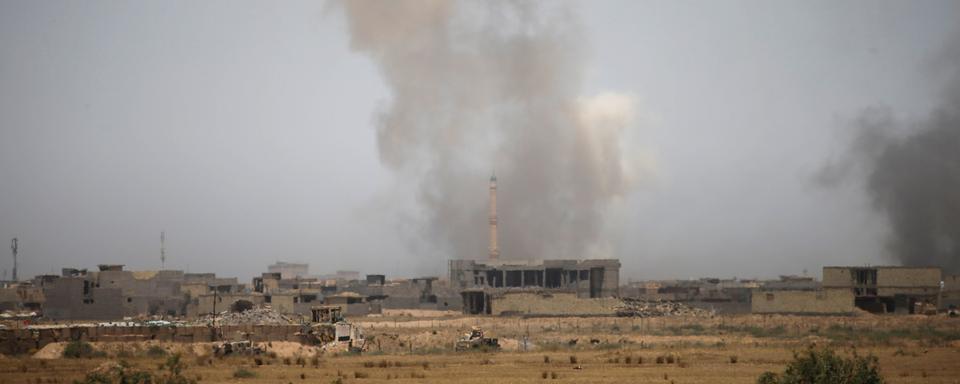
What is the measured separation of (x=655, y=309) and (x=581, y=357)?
112ft

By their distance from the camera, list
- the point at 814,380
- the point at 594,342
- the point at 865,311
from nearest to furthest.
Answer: the point at 814,380 → the point at 594,342 → the point at 865,311

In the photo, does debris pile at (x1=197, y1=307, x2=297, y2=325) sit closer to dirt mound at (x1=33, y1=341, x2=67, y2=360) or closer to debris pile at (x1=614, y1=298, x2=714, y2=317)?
dirt mound at (x1=33, y1=341, x2=67, y2=360)

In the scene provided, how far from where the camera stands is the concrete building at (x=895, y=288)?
71938mm

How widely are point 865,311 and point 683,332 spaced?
65.9ft

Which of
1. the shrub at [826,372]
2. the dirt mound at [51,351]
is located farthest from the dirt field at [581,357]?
the shrub at [826,372]

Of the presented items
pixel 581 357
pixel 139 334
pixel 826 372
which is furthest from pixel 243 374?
pixel 826 372

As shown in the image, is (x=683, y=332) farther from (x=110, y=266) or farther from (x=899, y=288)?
(x=110, y=266)

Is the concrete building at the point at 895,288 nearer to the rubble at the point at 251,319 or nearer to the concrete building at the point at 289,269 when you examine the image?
the rubble at the point at 251,319

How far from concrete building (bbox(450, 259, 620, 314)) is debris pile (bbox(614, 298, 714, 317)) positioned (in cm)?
571

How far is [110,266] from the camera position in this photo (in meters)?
74.9

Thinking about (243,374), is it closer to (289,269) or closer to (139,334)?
(139,334)

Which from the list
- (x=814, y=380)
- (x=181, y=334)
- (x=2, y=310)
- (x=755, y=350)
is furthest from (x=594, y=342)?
(x=2, y=310)

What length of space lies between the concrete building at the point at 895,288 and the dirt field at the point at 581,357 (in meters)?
11.3

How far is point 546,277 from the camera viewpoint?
3413 inches
